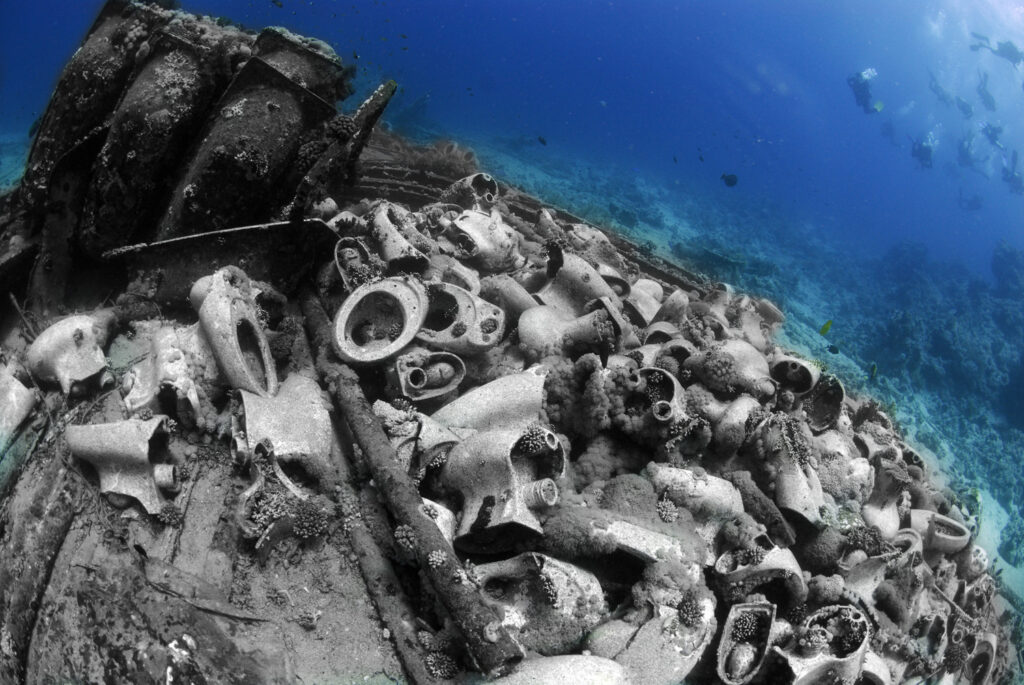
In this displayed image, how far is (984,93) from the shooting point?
1552cm

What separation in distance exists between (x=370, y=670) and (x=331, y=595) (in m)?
0.48

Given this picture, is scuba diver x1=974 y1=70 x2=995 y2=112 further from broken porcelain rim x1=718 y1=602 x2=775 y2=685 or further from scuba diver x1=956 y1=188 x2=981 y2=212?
broken porcelain rim x1=718 y1=602 x2=775 y2=685

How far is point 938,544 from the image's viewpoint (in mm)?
5344

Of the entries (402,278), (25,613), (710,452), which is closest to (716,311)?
(710,452)

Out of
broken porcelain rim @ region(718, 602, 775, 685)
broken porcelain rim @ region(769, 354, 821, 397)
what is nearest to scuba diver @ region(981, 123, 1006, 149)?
broken porcelain rim @ region(769, 354, 821, 397)

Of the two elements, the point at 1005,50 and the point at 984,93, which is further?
the point at 984,93

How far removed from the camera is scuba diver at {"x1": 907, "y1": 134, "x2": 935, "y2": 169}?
59.4 ft

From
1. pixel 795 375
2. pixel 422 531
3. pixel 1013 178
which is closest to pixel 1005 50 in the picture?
pixel 1013 178

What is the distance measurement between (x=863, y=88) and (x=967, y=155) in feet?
12.6

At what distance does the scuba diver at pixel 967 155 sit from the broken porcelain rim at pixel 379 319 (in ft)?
65.3

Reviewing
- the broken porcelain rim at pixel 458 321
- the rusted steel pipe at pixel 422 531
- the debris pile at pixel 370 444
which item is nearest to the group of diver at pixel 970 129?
the debris pile at pixel 370 444

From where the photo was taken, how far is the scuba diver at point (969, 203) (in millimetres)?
18141

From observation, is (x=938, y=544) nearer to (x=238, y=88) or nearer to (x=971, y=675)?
(x=971, y=675)

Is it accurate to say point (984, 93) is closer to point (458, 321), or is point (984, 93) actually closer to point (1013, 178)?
point (1013, 178)
